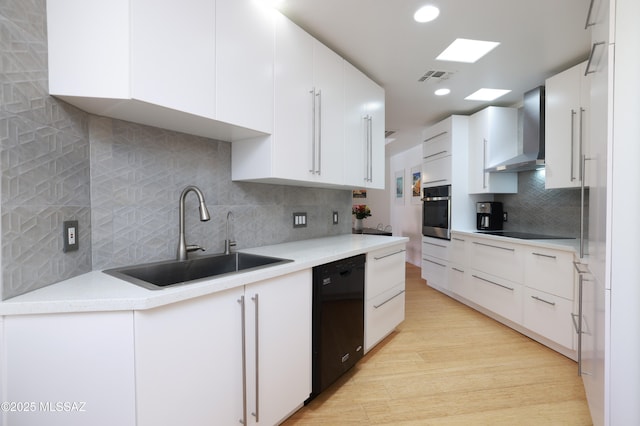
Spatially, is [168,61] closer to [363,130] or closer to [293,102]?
[293,102]

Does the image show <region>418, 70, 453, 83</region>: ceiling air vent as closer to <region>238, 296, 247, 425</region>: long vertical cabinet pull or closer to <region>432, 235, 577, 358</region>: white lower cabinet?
<region>432, 235, 577, 358</region>: white lower cabinet

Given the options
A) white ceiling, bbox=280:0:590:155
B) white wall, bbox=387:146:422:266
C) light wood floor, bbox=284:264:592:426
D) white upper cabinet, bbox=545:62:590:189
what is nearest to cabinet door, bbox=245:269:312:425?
light wood floor, bbox=284:264:592:426

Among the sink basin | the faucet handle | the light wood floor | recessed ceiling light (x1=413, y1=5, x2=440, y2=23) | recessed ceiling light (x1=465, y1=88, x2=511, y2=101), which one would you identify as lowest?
the light wood floor

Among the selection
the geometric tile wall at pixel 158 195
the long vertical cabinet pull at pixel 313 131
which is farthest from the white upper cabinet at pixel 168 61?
the long vertical cabinet pull at pixel 313 131

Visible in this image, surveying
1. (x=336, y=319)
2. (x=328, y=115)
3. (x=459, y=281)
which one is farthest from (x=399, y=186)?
(x=336, y=319)

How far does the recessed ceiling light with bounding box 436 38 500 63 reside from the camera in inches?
87.3

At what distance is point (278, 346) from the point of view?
140 cm

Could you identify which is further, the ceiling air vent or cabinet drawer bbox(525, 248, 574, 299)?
the ceiling air vent

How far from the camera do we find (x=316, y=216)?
2.71 metres

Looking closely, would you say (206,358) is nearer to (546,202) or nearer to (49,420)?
(49,420)

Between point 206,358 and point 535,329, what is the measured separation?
2765mm

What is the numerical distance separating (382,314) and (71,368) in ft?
6.50

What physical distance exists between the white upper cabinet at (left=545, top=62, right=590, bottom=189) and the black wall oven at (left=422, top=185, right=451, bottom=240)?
1.23 metres

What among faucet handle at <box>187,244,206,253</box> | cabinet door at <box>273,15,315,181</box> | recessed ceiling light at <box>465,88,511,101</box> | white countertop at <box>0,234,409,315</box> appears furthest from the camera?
recessed ceiling light at <box>465,88,511,101</box>
